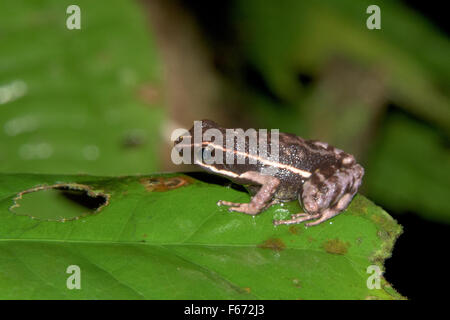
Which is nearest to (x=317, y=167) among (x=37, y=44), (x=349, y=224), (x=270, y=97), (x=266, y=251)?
(x=349, y=224)

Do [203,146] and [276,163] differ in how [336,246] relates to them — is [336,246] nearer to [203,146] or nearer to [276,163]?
[276,163]

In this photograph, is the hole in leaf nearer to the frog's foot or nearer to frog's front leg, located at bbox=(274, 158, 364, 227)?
the frog's foot

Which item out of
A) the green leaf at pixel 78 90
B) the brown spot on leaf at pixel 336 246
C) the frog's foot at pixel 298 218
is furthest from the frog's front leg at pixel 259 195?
the green leaf at pixel 78 90

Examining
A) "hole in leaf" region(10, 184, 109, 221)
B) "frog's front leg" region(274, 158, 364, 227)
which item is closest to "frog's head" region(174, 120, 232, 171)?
"frog's front leg" region(274, 158, 364, 227)

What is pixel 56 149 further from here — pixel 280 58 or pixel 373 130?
pixel 373 130

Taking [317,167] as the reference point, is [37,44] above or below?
above

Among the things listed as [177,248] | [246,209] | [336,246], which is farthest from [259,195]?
[177,248]
